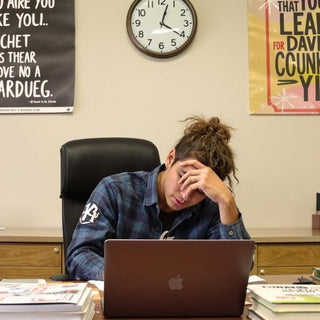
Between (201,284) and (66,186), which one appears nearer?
(201,284)

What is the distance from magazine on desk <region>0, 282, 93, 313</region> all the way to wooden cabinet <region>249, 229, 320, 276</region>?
1445 millimetres

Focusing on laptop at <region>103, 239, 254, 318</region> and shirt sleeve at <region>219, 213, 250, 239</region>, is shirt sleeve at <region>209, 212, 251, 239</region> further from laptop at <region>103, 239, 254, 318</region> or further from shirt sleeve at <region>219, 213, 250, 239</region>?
laptop at <region>103, 239, 254, 318</region>

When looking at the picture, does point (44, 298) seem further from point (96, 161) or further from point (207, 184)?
point (96, 161)

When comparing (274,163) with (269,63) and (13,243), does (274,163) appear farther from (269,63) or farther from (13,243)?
(13,243)

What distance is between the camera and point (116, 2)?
2.72 metres

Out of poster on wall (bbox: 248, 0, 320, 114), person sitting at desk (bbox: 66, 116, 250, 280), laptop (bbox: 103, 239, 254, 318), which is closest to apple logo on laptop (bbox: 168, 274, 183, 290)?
laptop (bbox: 103, 239, 254, 318)

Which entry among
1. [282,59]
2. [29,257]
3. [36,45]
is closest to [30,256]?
[29,257]

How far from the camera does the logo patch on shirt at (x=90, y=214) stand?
1.41 meters

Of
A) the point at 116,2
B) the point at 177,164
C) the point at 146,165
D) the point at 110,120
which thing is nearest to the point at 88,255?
the point at 177,164

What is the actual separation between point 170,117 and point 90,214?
4.60 feet

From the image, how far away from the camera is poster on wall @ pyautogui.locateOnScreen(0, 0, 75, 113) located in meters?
2.70

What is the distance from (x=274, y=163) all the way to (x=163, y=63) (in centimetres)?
91

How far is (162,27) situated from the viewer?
271 cm

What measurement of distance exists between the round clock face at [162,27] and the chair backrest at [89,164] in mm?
1091
